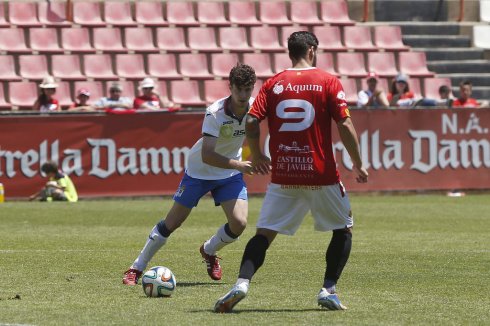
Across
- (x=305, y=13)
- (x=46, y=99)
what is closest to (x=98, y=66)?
(x=46, y=99)

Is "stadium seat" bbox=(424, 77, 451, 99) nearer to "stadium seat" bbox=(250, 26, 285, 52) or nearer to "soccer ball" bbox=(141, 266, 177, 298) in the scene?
"stadium seat" bbox=(250, 26, 285, 52)

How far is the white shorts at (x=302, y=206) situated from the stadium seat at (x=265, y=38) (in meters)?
20.4

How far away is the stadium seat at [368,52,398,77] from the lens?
29.8 metres

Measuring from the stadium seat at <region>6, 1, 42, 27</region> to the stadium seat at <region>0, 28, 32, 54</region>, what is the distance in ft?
1.28

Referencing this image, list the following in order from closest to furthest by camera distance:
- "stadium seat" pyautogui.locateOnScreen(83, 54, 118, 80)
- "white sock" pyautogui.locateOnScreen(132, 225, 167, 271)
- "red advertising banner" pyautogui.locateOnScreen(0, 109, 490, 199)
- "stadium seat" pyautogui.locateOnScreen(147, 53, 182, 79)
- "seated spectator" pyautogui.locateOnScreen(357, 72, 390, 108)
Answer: "white sock" pyautogui.locateOnScreen(132, 225, 167, 271)
"red advertising banner" pyautogui.locateOnScreen(0, 109, 490, 199)
"seated spectator" pyautogui.locateOnScreen(357, 72, 390, 108)
"stadium seat" pyautogui.locateOnScreen(83, 54, 118, 80)
"stadium seat" pyautogui.locateOnScreen(147, 53, 182, 79)

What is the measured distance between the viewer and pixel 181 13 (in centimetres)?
2961

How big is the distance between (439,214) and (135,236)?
6140mm

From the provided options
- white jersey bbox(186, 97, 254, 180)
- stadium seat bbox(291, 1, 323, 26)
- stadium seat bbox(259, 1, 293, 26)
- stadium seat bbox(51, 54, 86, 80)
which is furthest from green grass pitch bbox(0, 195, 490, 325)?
stadium seat bbox(291, 1, 323, 26)

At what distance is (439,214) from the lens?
66.7 ft

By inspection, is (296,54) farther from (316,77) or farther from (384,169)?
(384,169)

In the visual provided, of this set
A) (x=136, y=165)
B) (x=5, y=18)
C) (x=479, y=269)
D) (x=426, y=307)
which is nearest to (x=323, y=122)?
(x=426, y=307)

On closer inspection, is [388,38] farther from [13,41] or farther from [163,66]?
[13,41]

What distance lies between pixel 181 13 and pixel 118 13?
154 centimetres

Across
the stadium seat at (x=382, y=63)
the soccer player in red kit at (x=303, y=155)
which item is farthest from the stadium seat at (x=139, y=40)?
the soccer player in red kit at (x=303, y=155)
